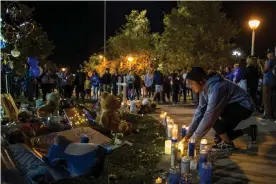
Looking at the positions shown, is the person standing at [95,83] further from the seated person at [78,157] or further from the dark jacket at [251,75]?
the seated person at [78,157]

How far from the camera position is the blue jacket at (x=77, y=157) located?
12.4 feet

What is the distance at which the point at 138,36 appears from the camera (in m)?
36.2

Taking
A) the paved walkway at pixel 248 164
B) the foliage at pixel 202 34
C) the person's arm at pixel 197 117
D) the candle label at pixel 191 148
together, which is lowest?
the paved walkway at pixel 248 164

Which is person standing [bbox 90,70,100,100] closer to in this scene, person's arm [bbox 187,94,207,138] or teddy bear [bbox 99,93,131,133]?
teddy bear [bbox 99,93,131,133]

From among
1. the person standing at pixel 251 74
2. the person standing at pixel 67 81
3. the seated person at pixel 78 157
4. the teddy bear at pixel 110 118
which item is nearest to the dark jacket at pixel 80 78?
the person standing at pixel 67 81

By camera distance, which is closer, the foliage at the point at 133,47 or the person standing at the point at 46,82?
the person standing at the point at 46,82

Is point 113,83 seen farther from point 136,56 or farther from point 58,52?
point 58,52

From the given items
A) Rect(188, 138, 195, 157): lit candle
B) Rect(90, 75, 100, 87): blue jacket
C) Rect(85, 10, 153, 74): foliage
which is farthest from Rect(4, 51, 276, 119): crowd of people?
Rect(85, 10, 153, 74): foliage

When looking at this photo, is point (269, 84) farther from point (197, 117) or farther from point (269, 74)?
point (197, 117)

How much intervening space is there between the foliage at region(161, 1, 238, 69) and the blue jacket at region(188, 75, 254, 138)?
1848 cm

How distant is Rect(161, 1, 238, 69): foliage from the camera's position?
2338 cm

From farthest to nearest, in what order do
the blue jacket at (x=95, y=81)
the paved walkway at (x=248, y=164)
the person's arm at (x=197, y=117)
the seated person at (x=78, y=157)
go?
the blue jacket at (x=95, y=81) → the person's arm at (x=197, y=117) → the paved walkway at (x=248, y=164) → the seated person at (x=78, y=157)

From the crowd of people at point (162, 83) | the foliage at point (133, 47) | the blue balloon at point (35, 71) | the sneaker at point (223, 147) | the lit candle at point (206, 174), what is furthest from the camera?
the foliage at point (133, 47)

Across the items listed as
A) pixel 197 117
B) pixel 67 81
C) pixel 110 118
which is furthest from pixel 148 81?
pixel 197 117
